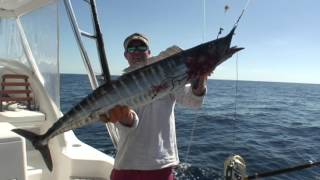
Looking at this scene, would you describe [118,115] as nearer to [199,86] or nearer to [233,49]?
[199,86]

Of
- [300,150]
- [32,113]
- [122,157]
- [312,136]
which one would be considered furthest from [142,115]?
[312,136]

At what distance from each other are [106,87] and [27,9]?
16.5 feet

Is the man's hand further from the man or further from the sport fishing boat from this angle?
the sport fishing boat

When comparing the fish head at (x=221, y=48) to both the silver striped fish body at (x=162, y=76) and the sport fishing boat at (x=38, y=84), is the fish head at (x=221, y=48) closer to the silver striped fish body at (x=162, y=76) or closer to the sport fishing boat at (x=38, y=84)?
the silver striped fish body at (x=162, y=76)

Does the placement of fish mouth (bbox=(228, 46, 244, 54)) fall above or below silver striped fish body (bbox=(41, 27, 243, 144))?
above

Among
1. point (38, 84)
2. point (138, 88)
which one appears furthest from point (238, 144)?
point (138, 88)

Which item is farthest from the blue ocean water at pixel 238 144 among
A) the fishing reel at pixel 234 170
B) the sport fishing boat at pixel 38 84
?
the sport fishing boat at pixel 38 84

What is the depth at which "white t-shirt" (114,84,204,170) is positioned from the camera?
2811 millimetres

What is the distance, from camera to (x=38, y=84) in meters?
6.41

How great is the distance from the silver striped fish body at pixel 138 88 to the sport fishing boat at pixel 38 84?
4.51ft

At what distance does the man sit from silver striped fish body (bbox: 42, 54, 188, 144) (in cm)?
35

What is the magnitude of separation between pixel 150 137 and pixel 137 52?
2.09 feet

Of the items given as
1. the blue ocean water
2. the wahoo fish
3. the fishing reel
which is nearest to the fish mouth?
the wahoo fish

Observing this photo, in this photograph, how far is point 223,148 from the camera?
12445 mm
